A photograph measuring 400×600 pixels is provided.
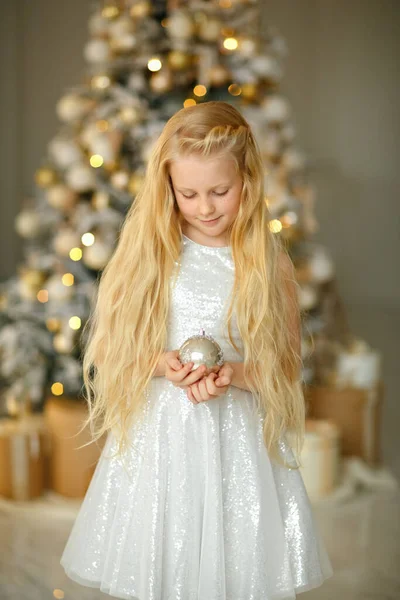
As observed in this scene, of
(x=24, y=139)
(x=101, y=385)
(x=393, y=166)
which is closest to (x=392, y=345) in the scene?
(x=393, y=166)

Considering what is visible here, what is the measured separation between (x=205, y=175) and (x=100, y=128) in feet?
4.90

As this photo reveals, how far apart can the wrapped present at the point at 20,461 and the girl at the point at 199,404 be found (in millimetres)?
1334

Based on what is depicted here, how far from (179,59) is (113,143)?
38 centimetres

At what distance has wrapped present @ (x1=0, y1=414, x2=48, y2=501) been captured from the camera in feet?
9.62

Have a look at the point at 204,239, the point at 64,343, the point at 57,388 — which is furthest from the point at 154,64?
the point at 204,239

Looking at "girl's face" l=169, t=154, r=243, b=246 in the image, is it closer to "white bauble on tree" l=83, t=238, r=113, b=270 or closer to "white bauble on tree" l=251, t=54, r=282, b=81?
"white bauble on tree" l=83, t=238, r=113, b=270

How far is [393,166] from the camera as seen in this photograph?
271 inches

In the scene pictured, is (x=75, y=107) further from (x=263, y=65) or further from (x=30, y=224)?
(x=263, y=65)

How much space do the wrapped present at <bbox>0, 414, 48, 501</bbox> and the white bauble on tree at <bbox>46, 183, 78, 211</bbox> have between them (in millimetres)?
835

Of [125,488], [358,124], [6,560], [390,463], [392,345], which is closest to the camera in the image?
[125,488]

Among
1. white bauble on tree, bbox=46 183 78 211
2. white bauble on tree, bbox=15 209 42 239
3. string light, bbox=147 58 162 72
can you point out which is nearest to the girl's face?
string light, bbox=147 58 162 72

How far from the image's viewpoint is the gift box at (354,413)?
11.1 ft

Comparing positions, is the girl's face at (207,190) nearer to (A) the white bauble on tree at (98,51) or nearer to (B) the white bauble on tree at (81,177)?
(B) the white bauble on tree at (81,177)

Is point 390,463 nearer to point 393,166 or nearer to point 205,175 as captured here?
point 205,175
